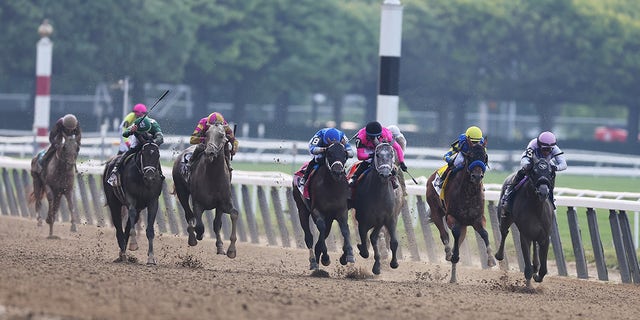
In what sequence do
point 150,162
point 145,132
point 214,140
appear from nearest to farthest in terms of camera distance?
1. point 214,140
2. point 150,162
3. point 145,132

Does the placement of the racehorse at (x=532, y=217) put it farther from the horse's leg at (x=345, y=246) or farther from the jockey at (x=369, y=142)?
the horse's leg at (x=345, y=246)

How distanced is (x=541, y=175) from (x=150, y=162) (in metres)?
3.49

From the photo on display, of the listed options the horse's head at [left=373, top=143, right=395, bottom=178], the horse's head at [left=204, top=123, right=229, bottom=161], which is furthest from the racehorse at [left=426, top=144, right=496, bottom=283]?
the horse's head at [left=204, top=123, right=229, bottom=161]

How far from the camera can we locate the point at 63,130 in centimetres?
1683

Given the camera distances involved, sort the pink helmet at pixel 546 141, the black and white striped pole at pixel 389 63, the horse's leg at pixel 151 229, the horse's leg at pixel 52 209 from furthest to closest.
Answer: the black and white striped pole at pixel 389 63 → the horse's leg at pixel 52 209 → the horse's leg at pixel 151 229 → the pink helmet at pixel 546 141

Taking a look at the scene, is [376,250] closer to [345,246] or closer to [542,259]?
[345,246]

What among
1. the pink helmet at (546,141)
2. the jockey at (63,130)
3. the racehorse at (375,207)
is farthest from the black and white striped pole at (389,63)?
the pink helmet at (546,141)

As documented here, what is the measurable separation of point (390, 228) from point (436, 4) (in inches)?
1464

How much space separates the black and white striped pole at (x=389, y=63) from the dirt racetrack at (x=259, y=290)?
2.35 m

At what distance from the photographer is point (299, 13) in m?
46.2

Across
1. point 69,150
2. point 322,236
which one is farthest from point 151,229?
point 69,150

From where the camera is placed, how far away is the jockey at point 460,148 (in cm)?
1295

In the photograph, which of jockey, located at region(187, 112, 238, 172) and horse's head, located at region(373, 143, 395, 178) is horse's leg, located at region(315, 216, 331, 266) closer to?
horse's head, located at region(373, 143, 395, 178)

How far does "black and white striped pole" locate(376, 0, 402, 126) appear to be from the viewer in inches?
680
